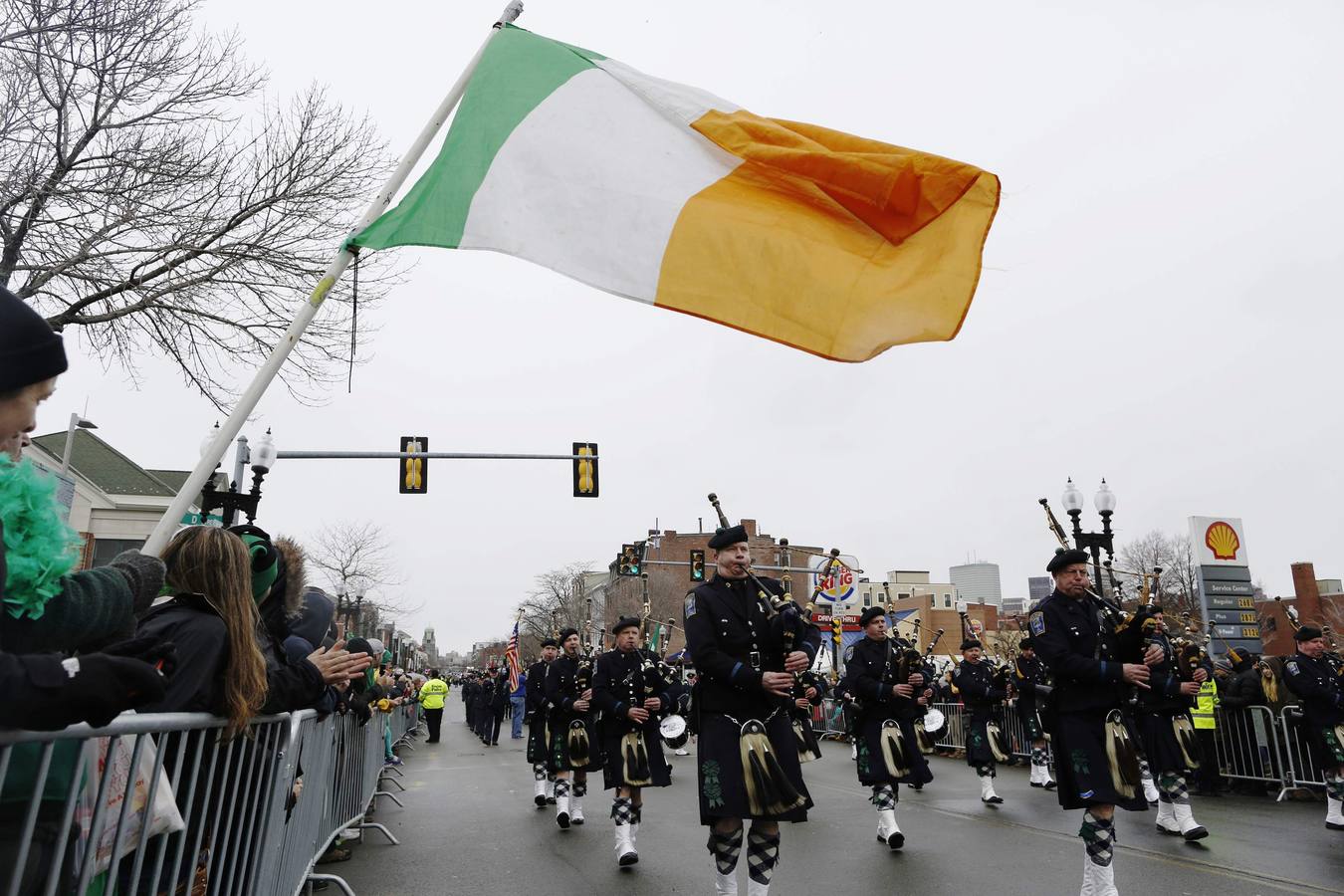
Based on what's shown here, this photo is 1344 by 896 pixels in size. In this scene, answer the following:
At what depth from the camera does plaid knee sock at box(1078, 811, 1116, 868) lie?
5717mm

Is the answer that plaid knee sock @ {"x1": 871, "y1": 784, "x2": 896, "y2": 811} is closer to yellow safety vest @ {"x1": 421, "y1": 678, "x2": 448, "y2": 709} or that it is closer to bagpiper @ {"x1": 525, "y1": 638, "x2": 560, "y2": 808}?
bagpiper @ {"x1": 525, "y1": 638, "x2": 560, "y2": 808}

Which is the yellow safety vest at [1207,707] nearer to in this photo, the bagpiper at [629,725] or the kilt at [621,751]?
the bagpiper at [629,725]

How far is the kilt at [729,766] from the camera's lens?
17.7 ft

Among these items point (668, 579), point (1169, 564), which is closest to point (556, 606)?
point (668, 579)

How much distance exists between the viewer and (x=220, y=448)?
391 cm

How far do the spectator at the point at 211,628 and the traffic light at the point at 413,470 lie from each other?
15023 millimetres

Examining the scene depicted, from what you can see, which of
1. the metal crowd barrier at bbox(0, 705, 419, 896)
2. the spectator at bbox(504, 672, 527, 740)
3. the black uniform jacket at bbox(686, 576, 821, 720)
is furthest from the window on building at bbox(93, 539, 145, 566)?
the metal crowd barrier at bbox(0, 705, 419, 896)

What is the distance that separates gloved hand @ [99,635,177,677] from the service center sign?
2644 cm

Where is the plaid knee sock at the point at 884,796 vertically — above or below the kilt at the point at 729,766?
below

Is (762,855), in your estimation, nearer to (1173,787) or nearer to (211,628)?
(211,628)

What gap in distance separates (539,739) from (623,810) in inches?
183

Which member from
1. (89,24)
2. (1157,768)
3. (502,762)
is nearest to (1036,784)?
(1157,768)

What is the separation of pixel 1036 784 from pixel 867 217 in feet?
38.6

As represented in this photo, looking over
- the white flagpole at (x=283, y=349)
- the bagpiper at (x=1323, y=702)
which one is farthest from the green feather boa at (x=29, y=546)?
the bagpiper at (x=1323, y=702)
